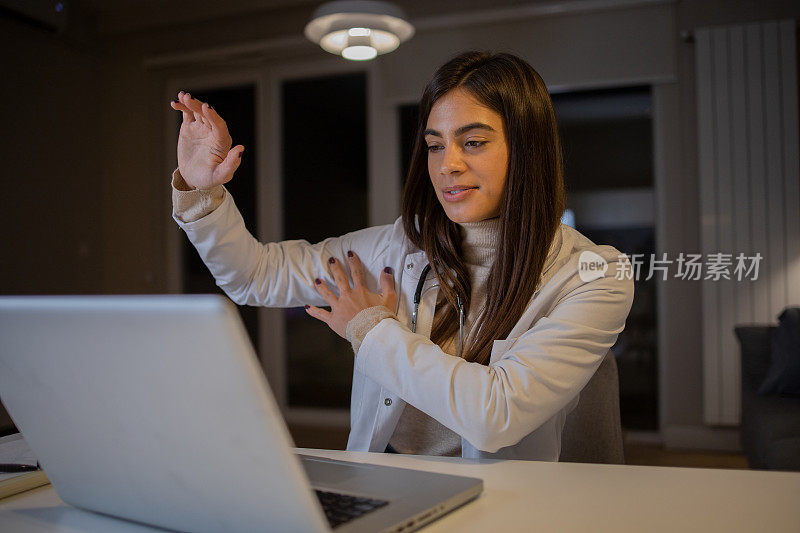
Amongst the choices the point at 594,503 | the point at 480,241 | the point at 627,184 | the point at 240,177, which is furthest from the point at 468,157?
the point at 240,177

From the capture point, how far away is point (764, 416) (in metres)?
2.41

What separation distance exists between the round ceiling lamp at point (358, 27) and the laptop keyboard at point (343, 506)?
1877 millimetres

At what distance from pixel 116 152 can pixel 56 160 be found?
489 millimetres

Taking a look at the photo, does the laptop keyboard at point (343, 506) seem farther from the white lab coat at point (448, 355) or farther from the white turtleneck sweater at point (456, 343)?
the white turtleneck sweater at point (456, 343)

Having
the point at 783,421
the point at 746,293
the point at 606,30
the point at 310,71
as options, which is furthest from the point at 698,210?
the point at 310,71

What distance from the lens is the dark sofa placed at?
211cm

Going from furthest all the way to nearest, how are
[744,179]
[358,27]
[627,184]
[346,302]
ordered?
[627,184], [744,179], [358,27], [346,302]

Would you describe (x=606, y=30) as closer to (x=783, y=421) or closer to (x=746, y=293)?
(x=746, y=293)

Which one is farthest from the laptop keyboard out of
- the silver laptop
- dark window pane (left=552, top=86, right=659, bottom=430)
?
dark window pane (left=552, top=86, right=659, bottom=430)

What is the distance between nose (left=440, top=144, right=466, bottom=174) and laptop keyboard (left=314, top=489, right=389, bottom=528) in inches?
29.4

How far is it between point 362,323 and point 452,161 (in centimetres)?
39

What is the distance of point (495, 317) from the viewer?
49.9 inches

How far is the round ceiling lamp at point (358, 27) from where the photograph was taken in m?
2.27

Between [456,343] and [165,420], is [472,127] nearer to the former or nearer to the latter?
[456,343]
